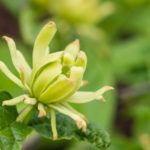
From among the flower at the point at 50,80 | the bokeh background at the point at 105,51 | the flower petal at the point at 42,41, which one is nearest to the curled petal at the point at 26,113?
the flower at the point at 50,80

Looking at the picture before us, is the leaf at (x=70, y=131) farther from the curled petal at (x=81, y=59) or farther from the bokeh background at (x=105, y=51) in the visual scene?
the bokeh background at (x=105, y=51)

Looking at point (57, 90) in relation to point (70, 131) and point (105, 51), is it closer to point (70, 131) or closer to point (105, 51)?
point (70, 131)

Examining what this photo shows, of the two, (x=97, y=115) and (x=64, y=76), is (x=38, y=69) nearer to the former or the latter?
(x=64, y=76)

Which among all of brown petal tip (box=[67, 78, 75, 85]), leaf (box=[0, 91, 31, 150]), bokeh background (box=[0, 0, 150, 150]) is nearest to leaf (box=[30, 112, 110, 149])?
leaf (box=[0, 91, 31, 150])

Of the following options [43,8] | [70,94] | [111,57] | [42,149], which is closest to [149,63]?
[111,57]

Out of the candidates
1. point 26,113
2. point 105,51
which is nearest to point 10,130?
point 26,113

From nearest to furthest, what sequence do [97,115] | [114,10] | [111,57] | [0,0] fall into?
[97,115] → [111,57] → [114,10] → [0,0]

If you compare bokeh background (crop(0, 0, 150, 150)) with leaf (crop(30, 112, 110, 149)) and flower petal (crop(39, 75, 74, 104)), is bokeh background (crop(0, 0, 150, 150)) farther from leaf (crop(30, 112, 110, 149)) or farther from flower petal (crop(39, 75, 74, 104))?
flower petal (crop(39, 75, 74, 104))
